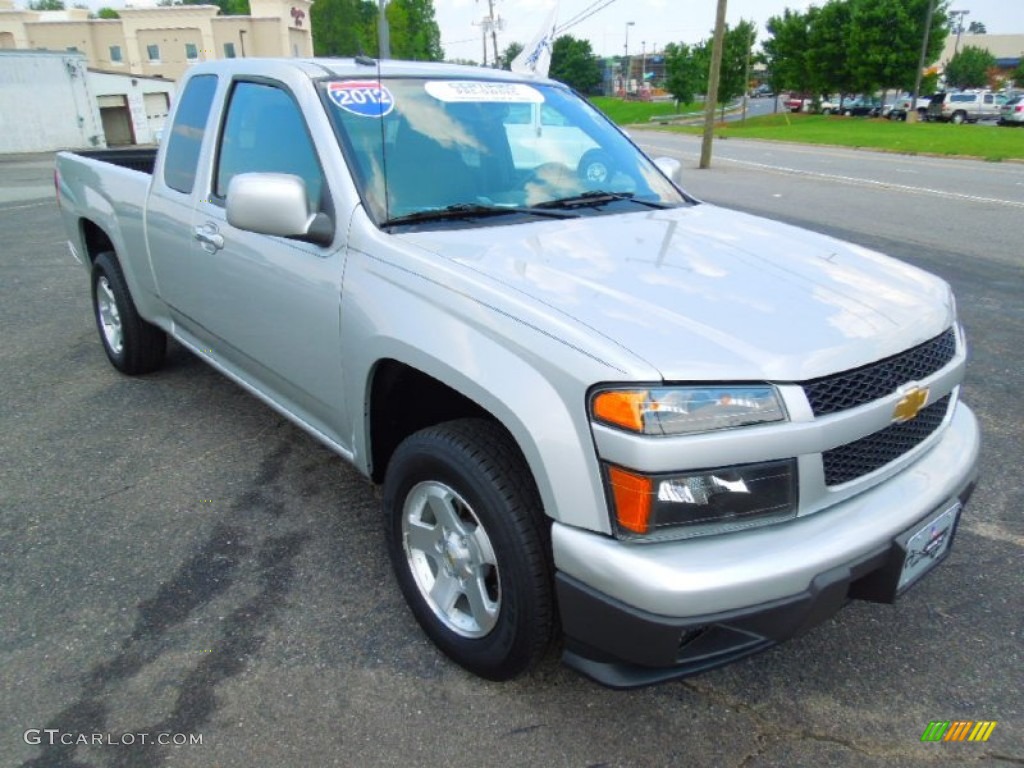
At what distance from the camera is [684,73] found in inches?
2472

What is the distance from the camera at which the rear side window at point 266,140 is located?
292cm

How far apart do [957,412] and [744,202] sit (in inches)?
431

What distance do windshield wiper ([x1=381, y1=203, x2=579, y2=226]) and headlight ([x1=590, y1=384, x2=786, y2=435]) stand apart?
45.9 inches

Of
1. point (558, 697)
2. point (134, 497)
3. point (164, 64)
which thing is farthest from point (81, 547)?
point (164, 64)

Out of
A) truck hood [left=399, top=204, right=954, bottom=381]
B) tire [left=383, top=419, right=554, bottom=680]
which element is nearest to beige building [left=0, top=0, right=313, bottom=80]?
truck hood [left=399, top=204, right=954, bottom=381]

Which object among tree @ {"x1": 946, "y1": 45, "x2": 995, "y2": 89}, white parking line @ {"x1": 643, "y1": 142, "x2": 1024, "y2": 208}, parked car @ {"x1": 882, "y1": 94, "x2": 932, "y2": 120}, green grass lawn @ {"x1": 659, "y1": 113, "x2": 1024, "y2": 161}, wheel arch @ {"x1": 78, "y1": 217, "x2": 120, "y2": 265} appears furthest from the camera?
tree @ {"x1": 946, "y1": 45, "x2": 995, "y2": 89}

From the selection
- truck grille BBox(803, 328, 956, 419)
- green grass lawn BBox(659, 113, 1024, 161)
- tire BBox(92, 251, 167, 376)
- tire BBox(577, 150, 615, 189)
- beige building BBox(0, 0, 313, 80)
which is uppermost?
beige building BBox(0, 0, 313, 80)

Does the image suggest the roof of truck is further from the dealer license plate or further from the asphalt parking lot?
the dealer license plate

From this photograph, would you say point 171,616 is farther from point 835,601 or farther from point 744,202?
point 744,202

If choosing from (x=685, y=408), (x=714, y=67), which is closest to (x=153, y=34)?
(x=714, y=67)

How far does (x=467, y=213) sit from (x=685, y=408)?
1.30 m

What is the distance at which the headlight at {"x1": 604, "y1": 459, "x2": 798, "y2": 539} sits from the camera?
182 centimetres

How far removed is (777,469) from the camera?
1867 mm

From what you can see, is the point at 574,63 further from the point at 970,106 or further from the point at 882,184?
the point at 882,184
